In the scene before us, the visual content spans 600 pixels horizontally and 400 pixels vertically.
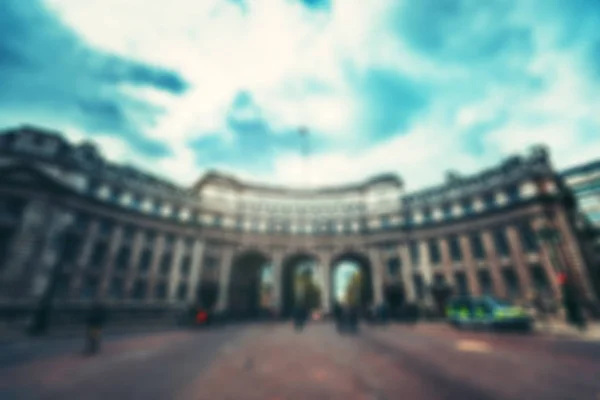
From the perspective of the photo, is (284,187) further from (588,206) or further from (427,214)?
(588,206)

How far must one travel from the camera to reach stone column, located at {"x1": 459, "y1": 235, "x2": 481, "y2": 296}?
28609 mm

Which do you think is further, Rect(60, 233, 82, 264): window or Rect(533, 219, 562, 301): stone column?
Rect(60, 233, 82, 264): window

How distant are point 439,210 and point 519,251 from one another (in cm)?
908

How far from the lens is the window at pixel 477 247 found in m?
29.4

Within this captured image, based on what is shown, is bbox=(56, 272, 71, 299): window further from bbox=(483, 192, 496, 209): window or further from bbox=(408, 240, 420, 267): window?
bbox=(483, 192, 496, 209): window

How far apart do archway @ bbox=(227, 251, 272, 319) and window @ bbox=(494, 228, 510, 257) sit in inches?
1031

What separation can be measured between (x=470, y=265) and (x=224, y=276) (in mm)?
28425

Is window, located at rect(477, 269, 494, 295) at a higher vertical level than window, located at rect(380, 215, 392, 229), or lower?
lower

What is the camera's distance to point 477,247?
29.9m

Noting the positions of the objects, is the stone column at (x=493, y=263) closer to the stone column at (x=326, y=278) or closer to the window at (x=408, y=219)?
the window at (x=408, y=219)

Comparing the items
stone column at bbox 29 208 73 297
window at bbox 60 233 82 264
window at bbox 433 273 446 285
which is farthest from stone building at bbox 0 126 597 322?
window at bbox 433 273 446 285

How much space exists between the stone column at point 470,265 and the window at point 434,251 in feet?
9.21

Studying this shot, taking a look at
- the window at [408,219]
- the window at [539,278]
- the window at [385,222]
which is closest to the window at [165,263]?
the window at [385,222]

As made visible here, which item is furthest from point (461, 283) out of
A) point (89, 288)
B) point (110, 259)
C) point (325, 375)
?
point (89, 288)
